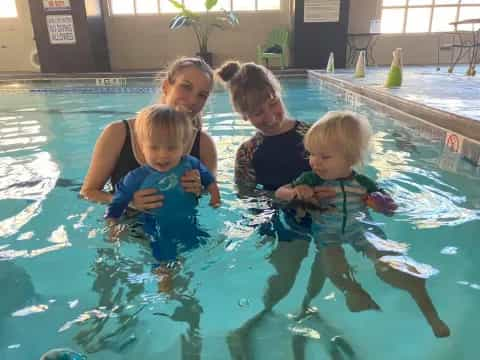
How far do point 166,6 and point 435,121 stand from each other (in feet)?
35.3

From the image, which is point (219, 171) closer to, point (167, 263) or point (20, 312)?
point (167, 263)

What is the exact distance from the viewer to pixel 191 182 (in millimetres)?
1760

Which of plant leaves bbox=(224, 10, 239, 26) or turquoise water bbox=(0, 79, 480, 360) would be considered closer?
turquoise water bbox=(0, 79, 480, 360)

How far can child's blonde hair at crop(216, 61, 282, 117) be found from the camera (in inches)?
78.7

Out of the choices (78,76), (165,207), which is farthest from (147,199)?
(78,76)

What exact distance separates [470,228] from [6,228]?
Answer: 267 cm

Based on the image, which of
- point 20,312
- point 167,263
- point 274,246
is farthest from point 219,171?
point 20,312

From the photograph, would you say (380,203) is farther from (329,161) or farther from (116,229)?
(116,229)

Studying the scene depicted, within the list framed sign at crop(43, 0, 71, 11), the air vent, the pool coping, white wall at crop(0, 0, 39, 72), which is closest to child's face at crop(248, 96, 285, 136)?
the pool coping

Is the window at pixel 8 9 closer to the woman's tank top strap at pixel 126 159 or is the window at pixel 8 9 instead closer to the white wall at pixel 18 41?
the white wall at pixel 18 41

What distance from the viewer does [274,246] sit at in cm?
203

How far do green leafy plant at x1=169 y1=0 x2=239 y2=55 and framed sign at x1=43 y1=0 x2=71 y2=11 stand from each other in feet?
9.10

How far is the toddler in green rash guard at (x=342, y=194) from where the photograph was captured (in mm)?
1763

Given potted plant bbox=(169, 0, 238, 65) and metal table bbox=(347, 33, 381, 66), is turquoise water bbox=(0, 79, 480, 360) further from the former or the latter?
metal table bbox=(347, 33, 381, 66)
